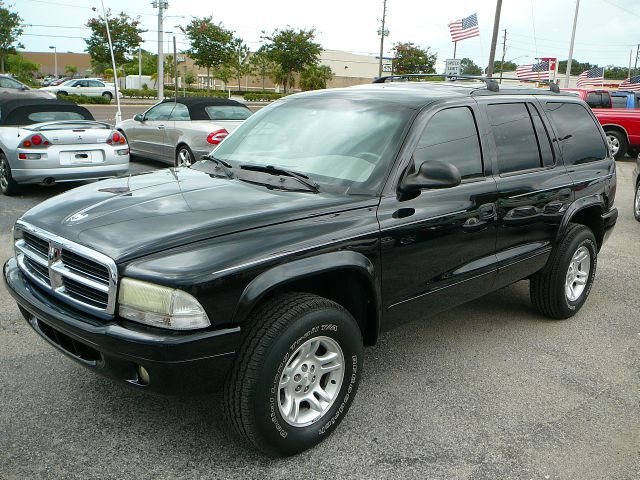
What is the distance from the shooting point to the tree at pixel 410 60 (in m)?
47.3

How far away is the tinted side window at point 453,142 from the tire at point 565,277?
4.24ft

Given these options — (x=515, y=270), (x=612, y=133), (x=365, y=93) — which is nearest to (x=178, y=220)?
(x=365, y=93)

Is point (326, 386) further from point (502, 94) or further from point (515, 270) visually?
point (502, 94)

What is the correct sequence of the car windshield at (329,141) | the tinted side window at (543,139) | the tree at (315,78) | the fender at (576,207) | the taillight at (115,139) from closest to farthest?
the car windshield at (329,141)
the tinted side window at (543,139)
the fender at (576,207)
the taillight at (115,139)
the tree at (315,78)

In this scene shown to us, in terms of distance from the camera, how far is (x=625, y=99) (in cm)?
1784

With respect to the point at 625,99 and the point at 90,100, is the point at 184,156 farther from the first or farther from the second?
the point at 90,100

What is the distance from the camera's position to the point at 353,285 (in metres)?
3.29

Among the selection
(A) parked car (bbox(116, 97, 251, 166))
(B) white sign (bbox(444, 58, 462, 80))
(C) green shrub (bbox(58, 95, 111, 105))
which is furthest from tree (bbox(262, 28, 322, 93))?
(A) parked car (bbox(116, 97, 251, 166))

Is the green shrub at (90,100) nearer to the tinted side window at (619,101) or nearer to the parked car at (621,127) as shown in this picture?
the tinted side window at (619,101)

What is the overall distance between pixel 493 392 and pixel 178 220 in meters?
2.19

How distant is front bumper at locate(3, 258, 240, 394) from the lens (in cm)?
259

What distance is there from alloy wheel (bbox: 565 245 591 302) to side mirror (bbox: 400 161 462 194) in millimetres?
2165

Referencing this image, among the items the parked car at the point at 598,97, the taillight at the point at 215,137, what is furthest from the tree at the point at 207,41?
the taillight at the point at 215,137

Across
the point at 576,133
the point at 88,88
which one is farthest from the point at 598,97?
the point at 88,88
